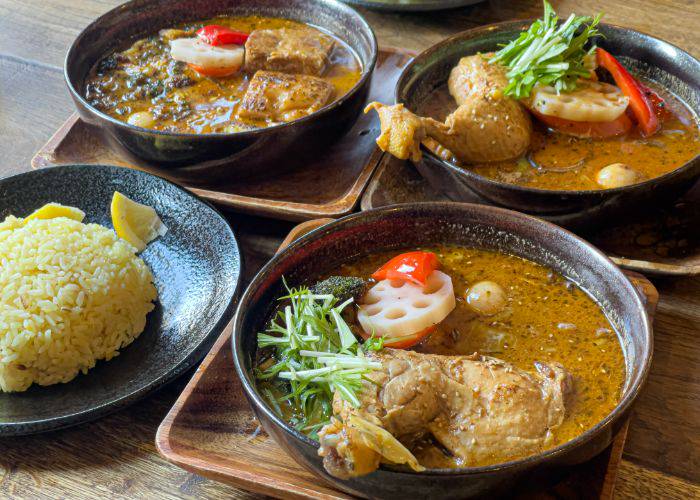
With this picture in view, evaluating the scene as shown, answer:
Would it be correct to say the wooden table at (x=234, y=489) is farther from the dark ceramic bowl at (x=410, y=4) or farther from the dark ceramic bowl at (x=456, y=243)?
the dark ceramic bowl at (x=410, y=4)

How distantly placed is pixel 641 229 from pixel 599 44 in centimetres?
91

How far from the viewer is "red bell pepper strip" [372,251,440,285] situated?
1947 millimetres

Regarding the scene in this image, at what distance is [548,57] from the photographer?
263cm

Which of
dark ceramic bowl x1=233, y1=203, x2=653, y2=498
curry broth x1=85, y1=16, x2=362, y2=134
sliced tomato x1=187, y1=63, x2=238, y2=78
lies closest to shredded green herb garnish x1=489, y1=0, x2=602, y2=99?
curry broth x1=85, y1=16, x2=362, y2=134

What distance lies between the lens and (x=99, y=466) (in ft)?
6.30

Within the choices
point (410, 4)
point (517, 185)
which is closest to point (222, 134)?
point (517, 185)

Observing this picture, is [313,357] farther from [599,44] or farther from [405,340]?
[599,44]

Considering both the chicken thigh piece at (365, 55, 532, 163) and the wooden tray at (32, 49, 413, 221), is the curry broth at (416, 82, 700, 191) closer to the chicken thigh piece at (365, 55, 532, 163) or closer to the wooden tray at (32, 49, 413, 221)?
the chicken thigh piece at (365, 55, 532, 163)

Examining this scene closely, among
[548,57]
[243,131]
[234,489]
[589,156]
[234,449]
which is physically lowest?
[234,489]

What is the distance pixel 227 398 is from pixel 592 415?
0.85 m

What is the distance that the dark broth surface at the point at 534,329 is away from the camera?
5.64 ft

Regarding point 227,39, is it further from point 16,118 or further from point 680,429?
point 680,429

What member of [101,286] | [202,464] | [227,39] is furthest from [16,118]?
[202,464]

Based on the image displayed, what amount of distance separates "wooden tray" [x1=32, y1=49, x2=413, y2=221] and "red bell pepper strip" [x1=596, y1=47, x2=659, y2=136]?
819 millimetres
